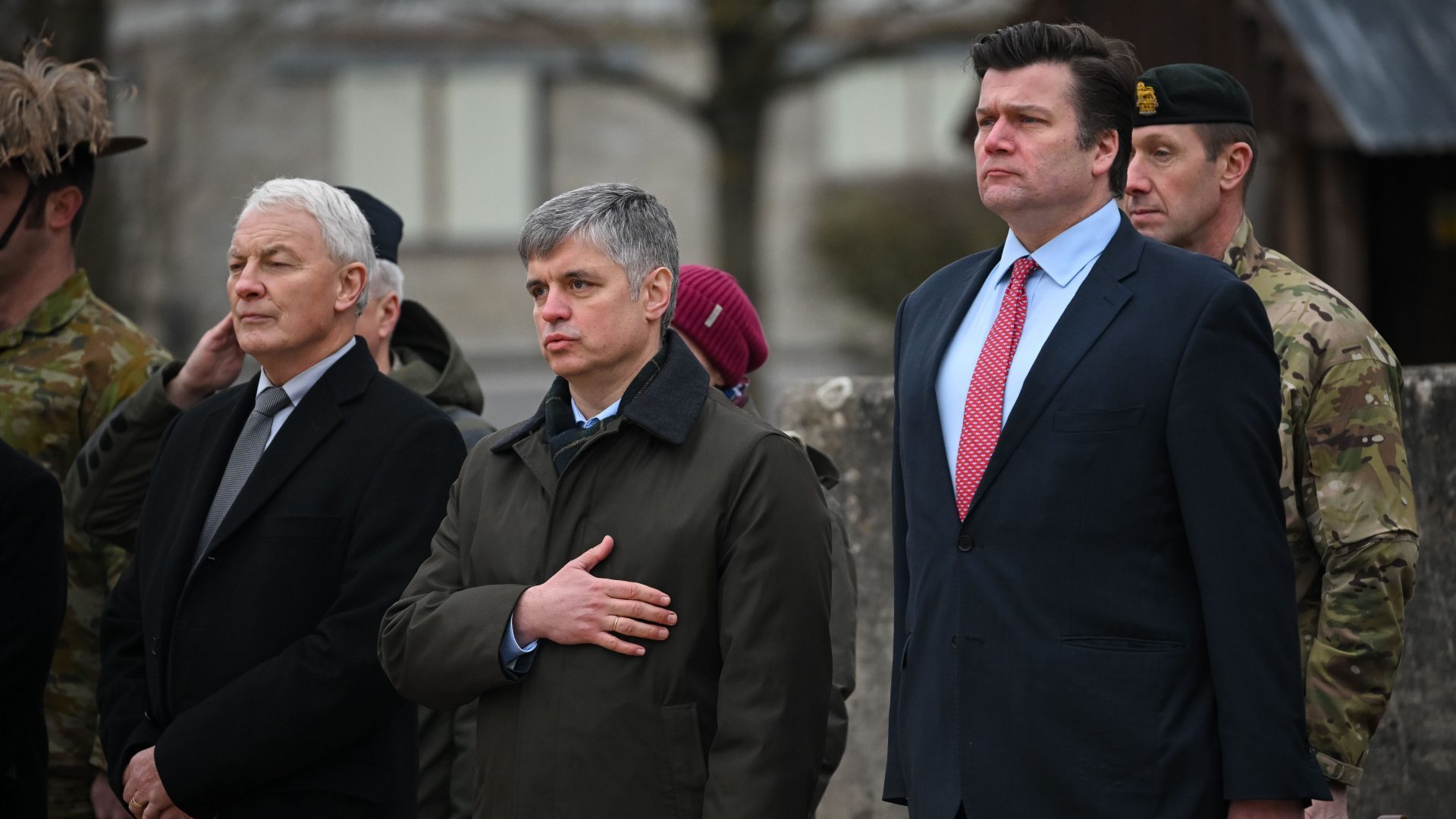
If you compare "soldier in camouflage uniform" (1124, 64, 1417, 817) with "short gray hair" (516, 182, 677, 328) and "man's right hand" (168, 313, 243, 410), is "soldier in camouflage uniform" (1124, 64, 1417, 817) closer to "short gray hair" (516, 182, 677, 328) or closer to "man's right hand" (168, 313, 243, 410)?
"short gray hair" (516, 182, 677, 328)

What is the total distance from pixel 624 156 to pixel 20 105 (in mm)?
20764

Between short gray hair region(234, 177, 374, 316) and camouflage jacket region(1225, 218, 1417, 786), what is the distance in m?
1.95

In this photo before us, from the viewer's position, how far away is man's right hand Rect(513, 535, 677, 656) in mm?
3047

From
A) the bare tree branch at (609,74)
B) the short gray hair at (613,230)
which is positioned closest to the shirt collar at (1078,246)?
the short gray hair at (613,230)

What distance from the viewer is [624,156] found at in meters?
25.0

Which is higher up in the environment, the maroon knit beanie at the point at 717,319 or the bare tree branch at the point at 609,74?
the bare tree branch at the point at 609,74

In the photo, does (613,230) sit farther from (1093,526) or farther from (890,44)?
(890,44)

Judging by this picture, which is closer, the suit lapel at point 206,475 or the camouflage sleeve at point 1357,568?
the camouflage sleeve at point 1357,568

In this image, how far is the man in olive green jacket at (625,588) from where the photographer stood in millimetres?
3016

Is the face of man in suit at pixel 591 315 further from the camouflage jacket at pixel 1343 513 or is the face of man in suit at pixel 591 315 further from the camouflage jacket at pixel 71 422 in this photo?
the camouflage jacket at pixel 71 422

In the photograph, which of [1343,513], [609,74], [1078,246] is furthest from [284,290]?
[609,74]

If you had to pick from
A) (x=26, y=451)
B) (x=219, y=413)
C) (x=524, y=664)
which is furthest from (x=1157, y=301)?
(x=26, y=451)

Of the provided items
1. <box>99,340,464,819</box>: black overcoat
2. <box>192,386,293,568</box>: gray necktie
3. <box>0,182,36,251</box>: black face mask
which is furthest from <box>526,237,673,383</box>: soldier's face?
<box>0,182,36,251</box>: black face mask

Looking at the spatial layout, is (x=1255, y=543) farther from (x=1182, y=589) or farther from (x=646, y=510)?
(x=646, y=510)
